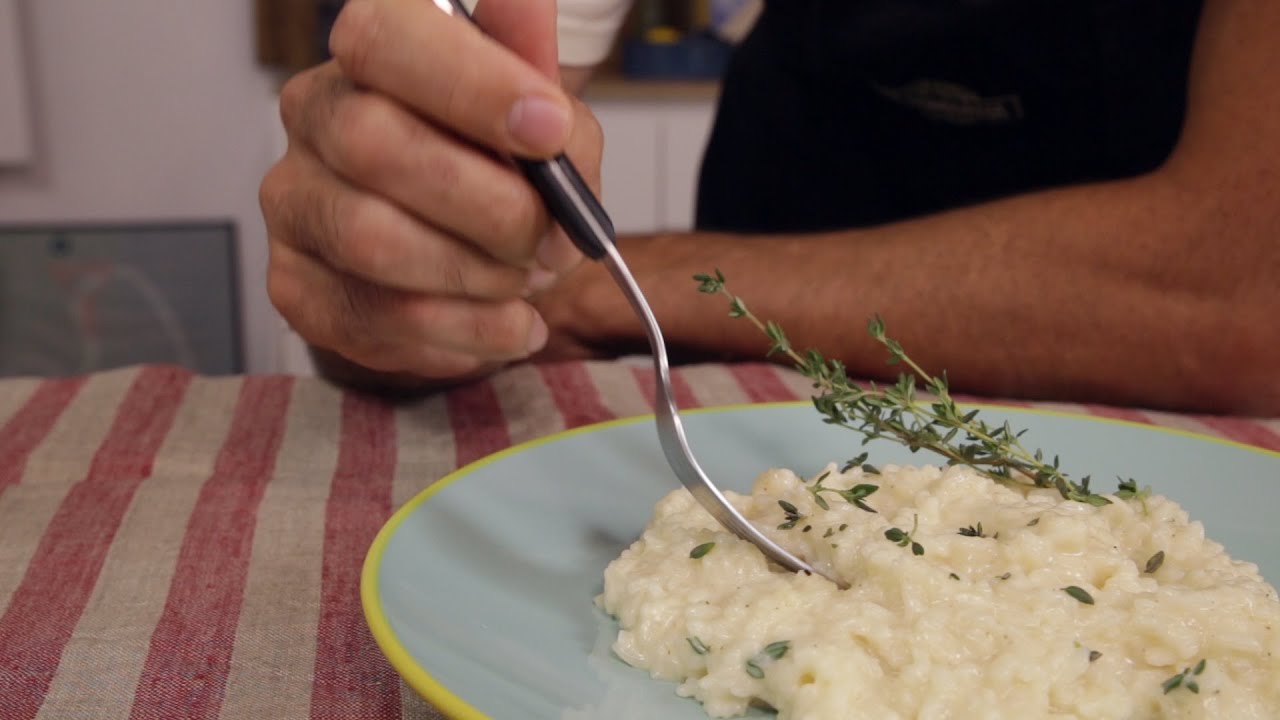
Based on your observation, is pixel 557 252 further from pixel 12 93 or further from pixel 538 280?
pixel 12 93

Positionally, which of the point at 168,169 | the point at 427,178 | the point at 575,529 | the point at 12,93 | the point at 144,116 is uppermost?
the point at 427,178

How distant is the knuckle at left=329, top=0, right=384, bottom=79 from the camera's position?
0.71m

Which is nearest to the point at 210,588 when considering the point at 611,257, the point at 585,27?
the point at 611,257

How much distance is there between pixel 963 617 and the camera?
0.58 m

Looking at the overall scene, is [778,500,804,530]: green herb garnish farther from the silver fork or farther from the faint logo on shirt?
the faint logo on shirt

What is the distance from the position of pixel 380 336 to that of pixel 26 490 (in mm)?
325

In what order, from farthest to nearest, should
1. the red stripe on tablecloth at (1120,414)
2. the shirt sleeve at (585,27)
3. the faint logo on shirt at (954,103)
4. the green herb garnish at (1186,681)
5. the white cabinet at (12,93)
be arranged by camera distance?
the white cabinet at (12,93), the faint logo on shirt at (954,103), the shirt sleeve at (585,27), the red stripe on tablecloth at (1120,414), the green herb garnish at (1186,681)

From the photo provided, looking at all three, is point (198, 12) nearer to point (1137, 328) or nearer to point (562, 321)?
point (562, 321)

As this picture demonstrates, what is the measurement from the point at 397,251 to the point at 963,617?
0.47 metres

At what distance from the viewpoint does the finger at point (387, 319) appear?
0.86 metres

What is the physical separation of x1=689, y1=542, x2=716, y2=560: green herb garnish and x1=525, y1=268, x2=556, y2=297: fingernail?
0.26 meters

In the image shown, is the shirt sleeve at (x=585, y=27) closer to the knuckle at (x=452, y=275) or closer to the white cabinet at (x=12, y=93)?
the knuckle at (x=452, y=275)

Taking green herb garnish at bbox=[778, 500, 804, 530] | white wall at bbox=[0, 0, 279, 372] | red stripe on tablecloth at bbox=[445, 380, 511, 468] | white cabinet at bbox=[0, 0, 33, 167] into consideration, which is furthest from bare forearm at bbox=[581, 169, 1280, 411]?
white cabinet at bbox=[0, 0, 33, 167]

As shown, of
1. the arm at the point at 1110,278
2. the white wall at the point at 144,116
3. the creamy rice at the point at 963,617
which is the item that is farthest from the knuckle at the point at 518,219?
the white wall at the point at 144,116
